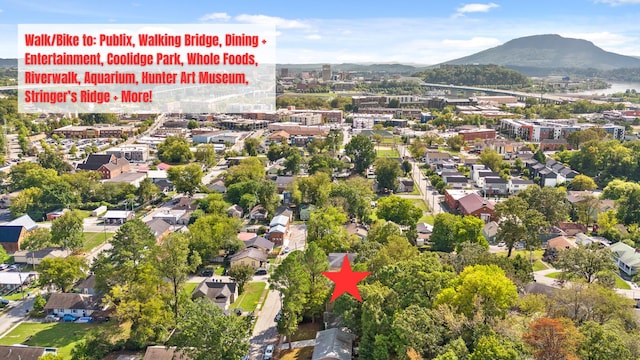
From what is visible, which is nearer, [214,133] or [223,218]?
[223,218]

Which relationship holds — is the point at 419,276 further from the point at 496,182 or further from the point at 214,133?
the point at 214,133

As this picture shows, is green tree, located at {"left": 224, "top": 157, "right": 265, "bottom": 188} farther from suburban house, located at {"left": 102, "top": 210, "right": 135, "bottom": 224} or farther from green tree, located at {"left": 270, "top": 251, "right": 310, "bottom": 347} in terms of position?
green tree, located at {"left": 270, "top": 251, "right": 310, "bottom": 347}

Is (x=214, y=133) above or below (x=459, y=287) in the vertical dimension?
above

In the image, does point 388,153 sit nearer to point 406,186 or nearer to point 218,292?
point 406,186

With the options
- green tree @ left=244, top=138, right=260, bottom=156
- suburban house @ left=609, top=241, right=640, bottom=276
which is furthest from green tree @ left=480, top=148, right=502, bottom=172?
green tree @ left=244, top=138, right=260, bottom=156

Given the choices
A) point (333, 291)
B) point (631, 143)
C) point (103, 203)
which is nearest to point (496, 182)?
point (631, 143)


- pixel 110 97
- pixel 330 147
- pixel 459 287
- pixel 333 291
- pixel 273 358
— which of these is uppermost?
pixel 110 97

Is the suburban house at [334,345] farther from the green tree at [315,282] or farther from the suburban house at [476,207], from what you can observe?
the suburban house at [476,207]
